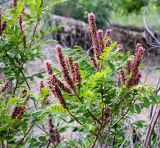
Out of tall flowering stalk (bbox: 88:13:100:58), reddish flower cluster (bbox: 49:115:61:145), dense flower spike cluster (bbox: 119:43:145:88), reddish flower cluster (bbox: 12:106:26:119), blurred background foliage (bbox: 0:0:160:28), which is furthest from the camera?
blurred background foliage (bbox: 0:0:160:28)

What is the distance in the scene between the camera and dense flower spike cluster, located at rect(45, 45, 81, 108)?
1076 mm

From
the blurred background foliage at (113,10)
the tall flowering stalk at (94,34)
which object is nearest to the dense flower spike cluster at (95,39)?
the tall flowering stalk at (94,34)

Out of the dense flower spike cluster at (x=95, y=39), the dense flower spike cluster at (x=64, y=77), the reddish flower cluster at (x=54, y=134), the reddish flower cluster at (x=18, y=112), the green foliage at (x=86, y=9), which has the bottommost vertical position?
the green foliage at (x=86, y=9)

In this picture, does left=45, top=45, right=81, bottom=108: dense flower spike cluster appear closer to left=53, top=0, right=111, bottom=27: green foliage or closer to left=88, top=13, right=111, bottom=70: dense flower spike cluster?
left=88, top=13, right=111, bottom=70: dense flower spike cluster

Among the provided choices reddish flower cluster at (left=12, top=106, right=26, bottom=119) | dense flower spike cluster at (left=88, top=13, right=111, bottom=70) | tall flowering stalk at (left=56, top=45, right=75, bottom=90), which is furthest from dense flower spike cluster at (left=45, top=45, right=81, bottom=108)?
reddish flower cluster at (left=12, top=106, right=26, bottom=119)

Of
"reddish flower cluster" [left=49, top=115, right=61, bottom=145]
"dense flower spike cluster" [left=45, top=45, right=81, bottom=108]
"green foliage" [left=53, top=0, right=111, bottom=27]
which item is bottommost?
"green foliage" [left=53, top=0, right=111, bottom=27]

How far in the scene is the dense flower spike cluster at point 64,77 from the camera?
108 centimetres

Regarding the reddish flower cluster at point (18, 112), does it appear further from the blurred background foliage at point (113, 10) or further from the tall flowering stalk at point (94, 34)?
the blurred background foliage at point (113, 10)

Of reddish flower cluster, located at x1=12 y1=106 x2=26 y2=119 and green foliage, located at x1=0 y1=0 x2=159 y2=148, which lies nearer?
green foliage, located at x1=0 y1=0 x2=159 y2=148

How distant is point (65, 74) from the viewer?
108 cm

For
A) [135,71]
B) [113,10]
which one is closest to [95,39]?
[135,71]

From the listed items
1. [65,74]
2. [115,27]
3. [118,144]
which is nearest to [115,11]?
[115,27]

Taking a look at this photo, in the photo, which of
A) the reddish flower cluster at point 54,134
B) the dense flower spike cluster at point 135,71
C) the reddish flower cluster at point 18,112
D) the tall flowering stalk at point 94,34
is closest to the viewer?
the dense flower spike cluster at point 135,71

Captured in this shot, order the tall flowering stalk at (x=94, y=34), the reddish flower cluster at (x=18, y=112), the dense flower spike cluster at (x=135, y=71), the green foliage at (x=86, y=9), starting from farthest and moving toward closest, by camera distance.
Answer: the green foliage at (x=86, y=9) → the reddish flower cluster at (x=18, y=112) → the tall flowering stalk at (x=94, y=34) → the dense flower spike cluster at (x=135, y=71)
